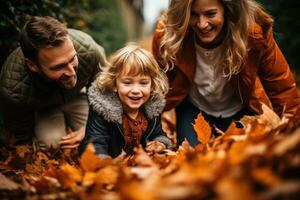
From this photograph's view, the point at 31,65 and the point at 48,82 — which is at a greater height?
the point at 31,65

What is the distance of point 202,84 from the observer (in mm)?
4008

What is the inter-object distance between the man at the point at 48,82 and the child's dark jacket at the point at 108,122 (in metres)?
0.32

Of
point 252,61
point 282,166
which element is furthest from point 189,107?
point 282,166

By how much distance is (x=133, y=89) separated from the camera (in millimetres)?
3303

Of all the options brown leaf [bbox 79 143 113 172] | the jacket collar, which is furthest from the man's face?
Result: brown leaf [bbox 79 143 113 172]

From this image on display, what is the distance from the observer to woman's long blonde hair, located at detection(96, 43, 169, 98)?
3.31m

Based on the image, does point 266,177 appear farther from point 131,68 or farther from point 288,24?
point 288,24

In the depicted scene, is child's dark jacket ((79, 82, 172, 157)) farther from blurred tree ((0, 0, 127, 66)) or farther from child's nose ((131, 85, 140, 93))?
blurred tree ((0, 0, 127, 66))

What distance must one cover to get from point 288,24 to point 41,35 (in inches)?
201

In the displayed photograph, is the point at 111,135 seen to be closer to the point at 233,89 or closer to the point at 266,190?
the point at 233,89

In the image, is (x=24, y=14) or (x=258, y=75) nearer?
(x=258, y=75)

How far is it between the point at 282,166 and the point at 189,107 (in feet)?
8.64

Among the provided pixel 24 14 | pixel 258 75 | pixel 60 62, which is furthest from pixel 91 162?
pixel 24 14

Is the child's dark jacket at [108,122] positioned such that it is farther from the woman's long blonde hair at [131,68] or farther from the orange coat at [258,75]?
the orange coat at [258,75]
